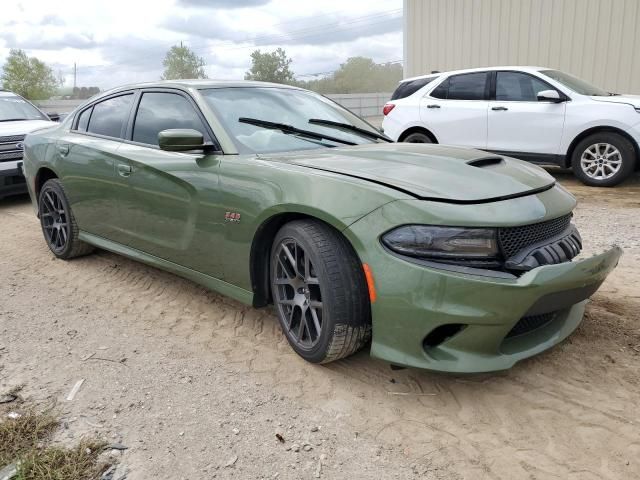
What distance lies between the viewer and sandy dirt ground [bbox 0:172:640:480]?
7.52 ft

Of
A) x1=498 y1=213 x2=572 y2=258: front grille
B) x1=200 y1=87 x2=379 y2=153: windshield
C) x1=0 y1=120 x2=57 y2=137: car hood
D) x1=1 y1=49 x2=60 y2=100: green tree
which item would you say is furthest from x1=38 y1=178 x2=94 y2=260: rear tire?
x1=1 y1=49 x2=60 y2=100: green tree

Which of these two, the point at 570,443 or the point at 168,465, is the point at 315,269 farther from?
the point at 570,443

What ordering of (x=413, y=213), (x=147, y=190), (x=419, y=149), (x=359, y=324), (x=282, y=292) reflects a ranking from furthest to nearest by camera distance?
(x=147, y=190)
(x=419, y=149)
(x=282, y=292)
(x=359, y=324)
(x=413, y=213)

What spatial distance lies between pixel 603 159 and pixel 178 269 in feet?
20.3

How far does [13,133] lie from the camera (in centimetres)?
805

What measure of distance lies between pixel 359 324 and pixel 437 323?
1.42ft

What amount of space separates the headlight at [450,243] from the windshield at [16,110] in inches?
335

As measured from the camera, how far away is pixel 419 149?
334cm

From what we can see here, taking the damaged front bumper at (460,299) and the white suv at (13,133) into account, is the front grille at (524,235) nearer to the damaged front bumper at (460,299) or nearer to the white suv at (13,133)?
the damaged front bumper at (460,299)

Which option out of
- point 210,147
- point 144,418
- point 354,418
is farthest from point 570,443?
point 210,147

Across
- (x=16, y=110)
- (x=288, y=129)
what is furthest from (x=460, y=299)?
(x=16, y=110)

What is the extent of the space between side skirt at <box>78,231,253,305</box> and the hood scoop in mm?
1418

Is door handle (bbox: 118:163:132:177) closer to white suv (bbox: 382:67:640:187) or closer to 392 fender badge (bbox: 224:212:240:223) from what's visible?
392 fender badge (bbox: 224:212:240:223)

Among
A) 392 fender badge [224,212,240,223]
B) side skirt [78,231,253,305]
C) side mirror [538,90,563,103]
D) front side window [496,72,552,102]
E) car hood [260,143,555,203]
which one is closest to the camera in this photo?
car hood [260,143,555,203]
